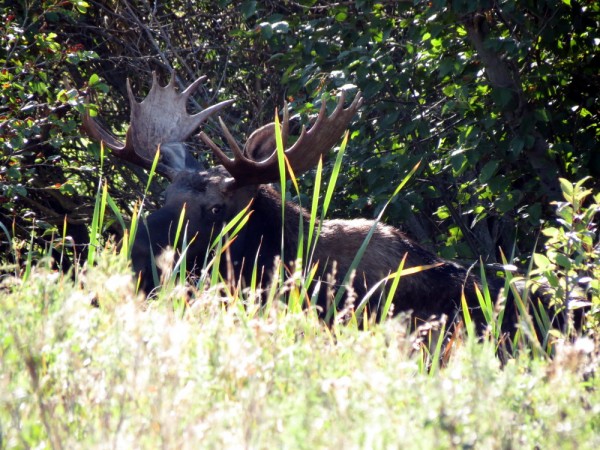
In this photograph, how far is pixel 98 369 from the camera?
200cm

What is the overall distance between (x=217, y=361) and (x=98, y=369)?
0.28m

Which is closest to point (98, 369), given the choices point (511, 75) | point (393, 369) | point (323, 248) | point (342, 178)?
point (393, 369)

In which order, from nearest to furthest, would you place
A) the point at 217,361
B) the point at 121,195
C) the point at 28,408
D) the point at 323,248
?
the point at 28,408, the point at 217,361, the point at 323,248, the point at 121,195

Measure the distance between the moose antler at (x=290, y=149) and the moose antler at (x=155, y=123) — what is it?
656mm

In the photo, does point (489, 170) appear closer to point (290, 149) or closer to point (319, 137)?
point (319, 137)

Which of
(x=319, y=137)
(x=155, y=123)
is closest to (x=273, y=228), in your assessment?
Result: (x=319, y=137)

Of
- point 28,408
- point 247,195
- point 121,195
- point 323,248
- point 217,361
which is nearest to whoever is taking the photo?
point 28,408

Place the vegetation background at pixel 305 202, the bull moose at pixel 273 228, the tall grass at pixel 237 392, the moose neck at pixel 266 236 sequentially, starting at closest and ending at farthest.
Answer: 1. the tall grass at pixel 237 392
2. the vegetation background at pixel 305 202
3. the bull moose at pixel 273 228
4. the moose neck at pixel 266 236

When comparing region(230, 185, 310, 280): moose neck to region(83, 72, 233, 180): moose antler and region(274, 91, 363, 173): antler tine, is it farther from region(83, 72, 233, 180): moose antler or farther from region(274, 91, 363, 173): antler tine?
region(83, 72, 233, 180): moose antler

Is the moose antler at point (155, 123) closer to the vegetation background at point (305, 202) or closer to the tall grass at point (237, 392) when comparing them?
the vegetation background at point (305, 202)


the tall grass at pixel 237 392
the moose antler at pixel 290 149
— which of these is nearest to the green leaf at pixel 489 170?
the moose antler at pixel 290 149

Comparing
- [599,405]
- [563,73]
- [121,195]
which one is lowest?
[121,195]

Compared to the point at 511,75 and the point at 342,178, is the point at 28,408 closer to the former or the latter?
the point at 511,75

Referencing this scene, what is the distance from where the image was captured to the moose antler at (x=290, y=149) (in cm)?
538
